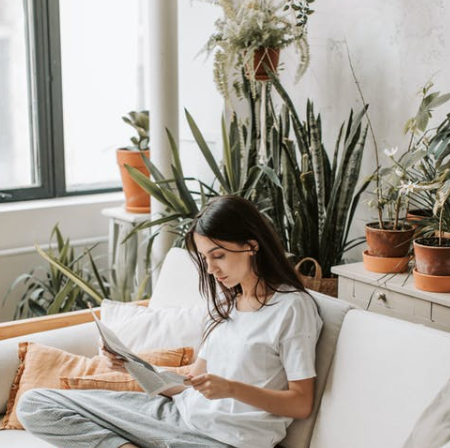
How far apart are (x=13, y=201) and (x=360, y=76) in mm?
1965

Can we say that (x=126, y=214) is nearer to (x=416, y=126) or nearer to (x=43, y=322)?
(x=43, y=322)

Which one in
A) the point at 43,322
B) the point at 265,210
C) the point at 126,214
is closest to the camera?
the point at 43,322

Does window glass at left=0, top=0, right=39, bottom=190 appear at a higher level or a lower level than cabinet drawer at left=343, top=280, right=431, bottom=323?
higher

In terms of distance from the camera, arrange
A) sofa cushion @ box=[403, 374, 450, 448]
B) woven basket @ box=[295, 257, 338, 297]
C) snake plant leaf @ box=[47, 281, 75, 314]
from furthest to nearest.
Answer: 1. snake plant leaf @ box=[47, 281, 75, 314]
2. woven basket @ box=[295, 257, 338, 297]
3. sofa cushion @ box=[403, 374, 450, 448]

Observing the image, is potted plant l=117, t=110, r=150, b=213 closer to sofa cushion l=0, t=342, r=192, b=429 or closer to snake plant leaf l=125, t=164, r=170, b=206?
snake plant leaf l=125, t=164, r=170, b=206

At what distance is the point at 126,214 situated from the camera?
3.67 meters

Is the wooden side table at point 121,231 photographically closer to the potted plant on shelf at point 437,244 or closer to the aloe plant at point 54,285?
the aloe plant at point 54,285

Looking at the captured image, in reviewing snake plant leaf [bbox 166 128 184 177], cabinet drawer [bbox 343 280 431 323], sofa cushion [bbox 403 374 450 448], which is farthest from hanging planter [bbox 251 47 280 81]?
sofa cushion [bbox 403 374 450 448]

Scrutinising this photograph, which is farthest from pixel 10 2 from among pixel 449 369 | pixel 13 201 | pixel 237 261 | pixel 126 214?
pixel 449 369

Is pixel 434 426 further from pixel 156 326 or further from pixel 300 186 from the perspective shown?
pixel 300 186

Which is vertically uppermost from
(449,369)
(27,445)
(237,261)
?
(237,261)

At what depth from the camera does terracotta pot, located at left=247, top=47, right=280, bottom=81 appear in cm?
301

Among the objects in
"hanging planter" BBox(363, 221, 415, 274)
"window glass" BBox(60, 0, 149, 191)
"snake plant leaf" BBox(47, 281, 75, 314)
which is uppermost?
"window glass" BBox(60, 0, 149, 191)

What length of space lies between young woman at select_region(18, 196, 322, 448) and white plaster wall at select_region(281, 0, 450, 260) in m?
1.15
